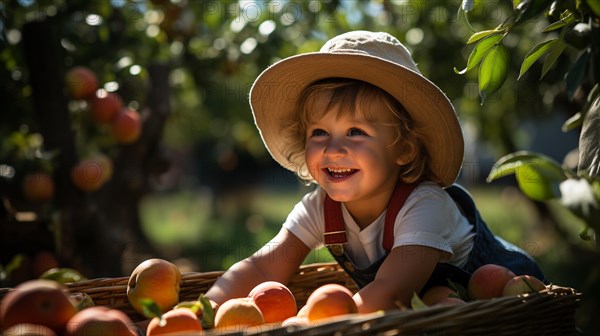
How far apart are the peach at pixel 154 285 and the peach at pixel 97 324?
1.52ft

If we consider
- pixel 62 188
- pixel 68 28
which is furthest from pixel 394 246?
Answer: pixel 68 28

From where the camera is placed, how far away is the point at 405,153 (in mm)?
1860

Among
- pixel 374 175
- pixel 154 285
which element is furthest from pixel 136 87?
pixel 374 175

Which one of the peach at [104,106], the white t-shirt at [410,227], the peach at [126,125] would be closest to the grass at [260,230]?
the white t-shirt at [410,227]

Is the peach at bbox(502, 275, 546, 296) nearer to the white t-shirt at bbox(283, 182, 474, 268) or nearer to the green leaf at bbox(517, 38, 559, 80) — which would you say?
the white t-shirt at bbox(283, 182, 474, 268)

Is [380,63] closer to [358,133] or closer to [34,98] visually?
[358,133]

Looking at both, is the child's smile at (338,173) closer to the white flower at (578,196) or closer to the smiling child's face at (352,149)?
the smiling child's face at (352,149)

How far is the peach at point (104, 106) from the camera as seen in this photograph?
2.87m

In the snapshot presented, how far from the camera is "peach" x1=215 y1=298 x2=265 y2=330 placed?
1451 millimetres

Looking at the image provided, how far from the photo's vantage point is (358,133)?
1783mm

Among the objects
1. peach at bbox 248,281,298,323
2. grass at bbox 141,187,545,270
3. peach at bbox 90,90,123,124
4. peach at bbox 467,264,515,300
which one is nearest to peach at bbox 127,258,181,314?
Result: peach at bbox 248,281,298,323

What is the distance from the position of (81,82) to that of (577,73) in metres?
2.12

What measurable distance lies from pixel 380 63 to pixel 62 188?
171 cm

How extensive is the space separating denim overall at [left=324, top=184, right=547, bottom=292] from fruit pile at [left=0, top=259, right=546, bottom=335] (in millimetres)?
83
